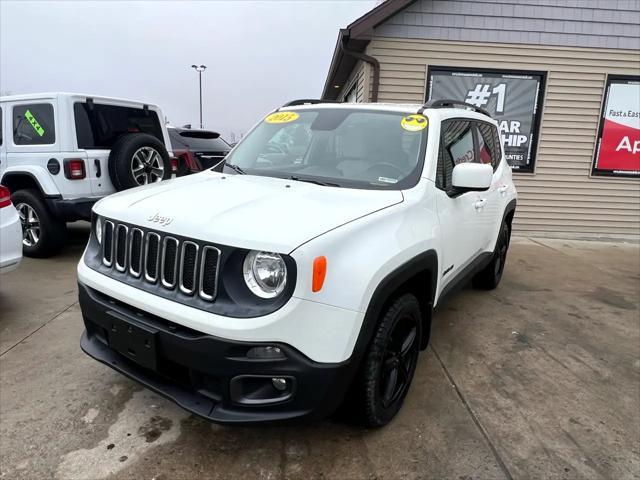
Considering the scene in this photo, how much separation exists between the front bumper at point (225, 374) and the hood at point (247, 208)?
42 cm

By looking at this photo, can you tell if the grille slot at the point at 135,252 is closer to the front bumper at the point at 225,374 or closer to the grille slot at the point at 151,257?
the grille slot at the point at 151,257

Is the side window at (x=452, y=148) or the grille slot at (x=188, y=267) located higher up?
the side window at (x=452, y=148)

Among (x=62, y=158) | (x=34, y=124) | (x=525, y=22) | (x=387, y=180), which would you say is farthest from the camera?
(x=525, y=22)

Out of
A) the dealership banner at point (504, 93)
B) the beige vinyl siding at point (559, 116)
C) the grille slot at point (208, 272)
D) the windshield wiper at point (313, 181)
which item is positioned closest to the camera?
the grille slot at point (208, 272)

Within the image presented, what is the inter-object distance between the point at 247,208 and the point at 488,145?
9.69 ft

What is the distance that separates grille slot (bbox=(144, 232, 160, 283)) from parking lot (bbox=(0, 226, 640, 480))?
34.8 inches

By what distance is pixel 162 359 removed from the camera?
2.08 m

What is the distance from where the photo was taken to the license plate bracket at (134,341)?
6.80 feet

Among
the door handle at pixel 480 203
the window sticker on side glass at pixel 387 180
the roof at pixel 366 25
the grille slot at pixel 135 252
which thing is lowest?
the grille slot at pixel 135 252

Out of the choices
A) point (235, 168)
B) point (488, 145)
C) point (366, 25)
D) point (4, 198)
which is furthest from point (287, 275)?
point (366, 25)

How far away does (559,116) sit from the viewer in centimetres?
813

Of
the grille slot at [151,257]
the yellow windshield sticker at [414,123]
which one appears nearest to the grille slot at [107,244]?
the grille slot at [151,257]

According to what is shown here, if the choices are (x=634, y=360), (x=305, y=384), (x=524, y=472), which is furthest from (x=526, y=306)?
(x=305, y=384)

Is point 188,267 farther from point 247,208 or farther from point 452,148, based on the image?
point 452,148
